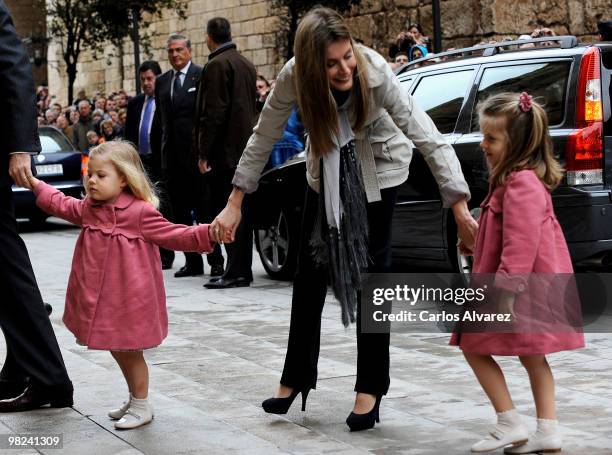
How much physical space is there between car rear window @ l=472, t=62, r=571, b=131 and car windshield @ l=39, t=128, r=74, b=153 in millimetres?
10458

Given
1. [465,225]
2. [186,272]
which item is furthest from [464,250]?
[186,272]

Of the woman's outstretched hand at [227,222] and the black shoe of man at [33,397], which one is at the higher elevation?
the woman's outstretched hand at [227,222]

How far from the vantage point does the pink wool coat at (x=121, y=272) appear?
502cm

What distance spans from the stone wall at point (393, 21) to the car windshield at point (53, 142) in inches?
225

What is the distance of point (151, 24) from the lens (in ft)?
104

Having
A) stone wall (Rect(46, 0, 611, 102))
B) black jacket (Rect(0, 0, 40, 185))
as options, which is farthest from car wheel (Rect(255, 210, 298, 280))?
stone wall (Rect(46, 0, 611, 102))

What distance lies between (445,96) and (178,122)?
3.02m

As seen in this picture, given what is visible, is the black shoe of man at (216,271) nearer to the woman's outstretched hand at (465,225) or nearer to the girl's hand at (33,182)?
the girl's hand at (33,182)

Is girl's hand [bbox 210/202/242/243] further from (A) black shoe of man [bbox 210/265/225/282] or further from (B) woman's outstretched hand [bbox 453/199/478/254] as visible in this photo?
(A) black shoe of man [bbox 210/265/225/282]

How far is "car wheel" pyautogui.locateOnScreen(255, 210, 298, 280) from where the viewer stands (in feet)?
33.8

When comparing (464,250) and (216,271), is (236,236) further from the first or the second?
(464,250)

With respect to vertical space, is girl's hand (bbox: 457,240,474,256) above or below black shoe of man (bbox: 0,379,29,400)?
above

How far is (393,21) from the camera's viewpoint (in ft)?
69.7

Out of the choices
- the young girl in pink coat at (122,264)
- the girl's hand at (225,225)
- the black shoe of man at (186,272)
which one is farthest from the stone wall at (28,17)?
the girl's hand at (225,225)
